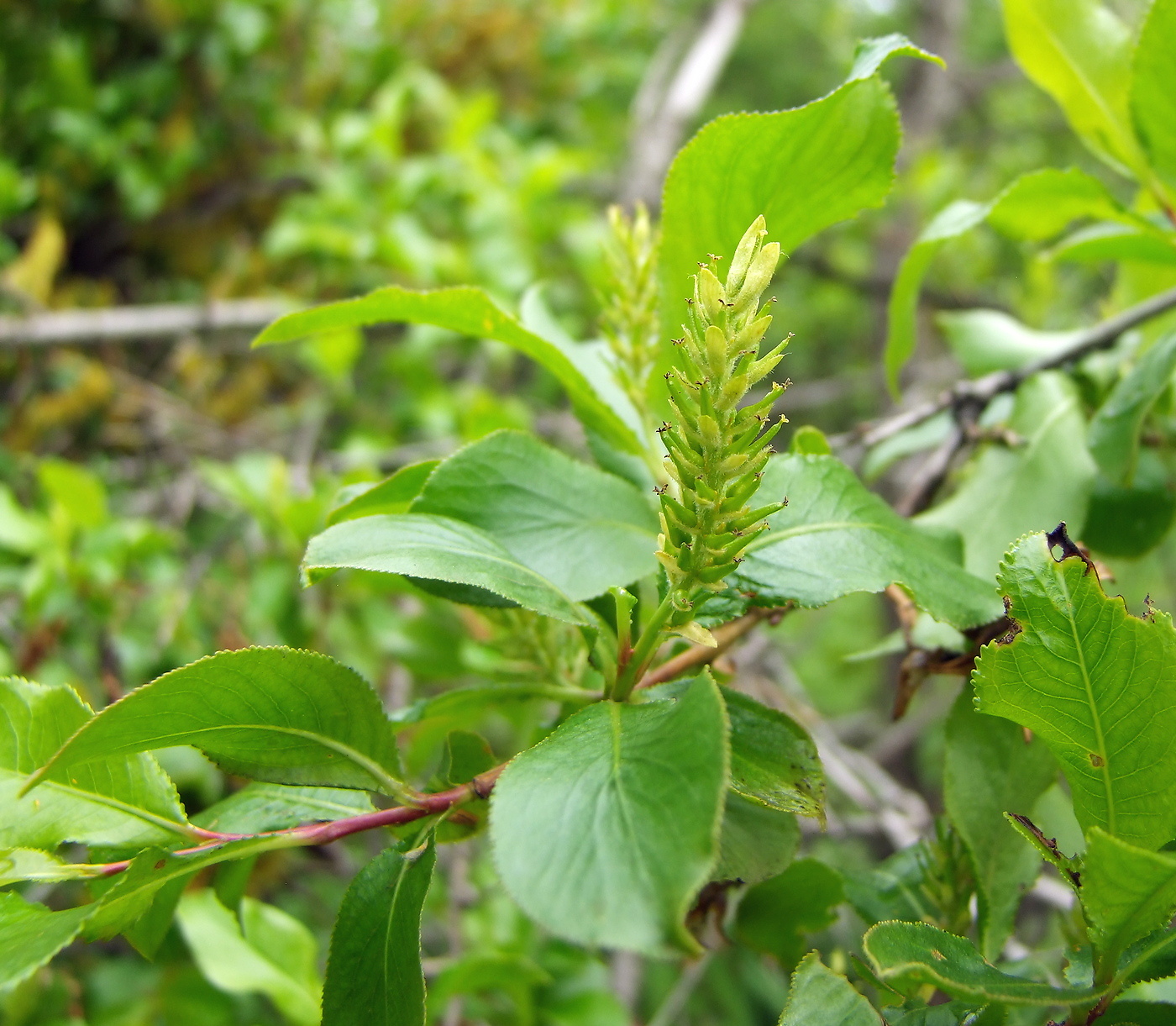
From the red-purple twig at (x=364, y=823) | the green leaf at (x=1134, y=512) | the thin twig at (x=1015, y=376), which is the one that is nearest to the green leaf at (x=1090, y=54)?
the thin twig at (x=1015, y=376)

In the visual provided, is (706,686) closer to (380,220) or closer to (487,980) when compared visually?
(487,980)

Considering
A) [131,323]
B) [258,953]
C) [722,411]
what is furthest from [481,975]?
[131,323]

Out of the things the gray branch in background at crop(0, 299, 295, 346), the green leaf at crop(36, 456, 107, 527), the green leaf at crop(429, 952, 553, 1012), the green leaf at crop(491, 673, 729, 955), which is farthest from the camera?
the gray branch in background at crop(0, 299, 295, 346)

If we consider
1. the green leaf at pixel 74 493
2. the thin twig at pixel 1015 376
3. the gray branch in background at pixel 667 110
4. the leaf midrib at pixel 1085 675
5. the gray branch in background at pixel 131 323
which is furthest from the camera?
the gray branch in background at pixel 667 110

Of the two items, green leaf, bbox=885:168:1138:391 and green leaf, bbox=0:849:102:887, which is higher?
green leaf, bbox=885:168:1138:391

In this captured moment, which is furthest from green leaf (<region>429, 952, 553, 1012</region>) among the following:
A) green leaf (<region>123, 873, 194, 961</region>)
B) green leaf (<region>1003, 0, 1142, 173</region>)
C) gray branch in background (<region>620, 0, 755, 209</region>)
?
gray branch in background (<region>620, 0, 755, 209</region>)

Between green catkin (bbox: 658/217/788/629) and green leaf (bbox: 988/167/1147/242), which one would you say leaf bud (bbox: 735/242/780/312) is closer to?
green catkin (bbox: 658/217/788/629)

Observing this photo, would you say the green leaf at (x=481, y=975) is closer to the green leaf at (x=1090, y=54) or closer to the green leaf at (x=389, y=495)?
the green leaf at (x=389, y=495)
